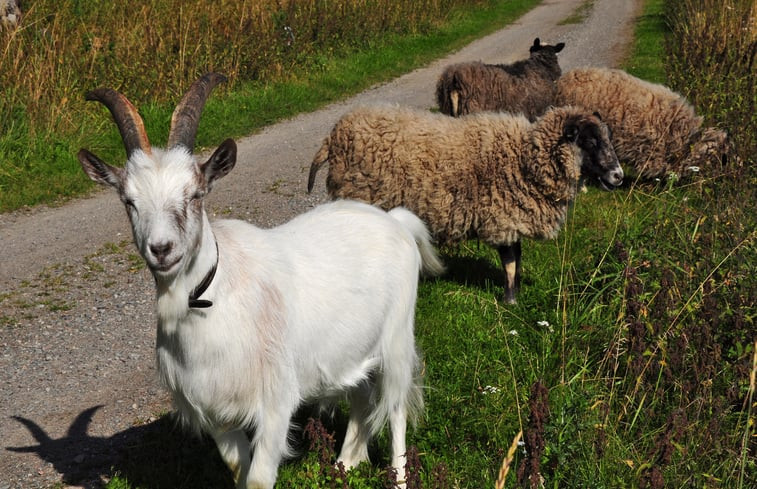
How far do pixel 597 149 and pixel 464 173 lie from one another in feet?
3.43

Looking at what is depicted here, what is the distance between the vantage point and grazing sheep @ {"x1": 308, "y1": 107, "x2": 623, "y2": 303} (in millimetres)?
6523

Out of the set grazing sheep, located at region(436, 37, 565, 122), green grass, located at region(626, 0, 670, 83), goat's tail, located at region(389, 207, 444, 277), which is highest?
goat's tail, located at region(389, 207, 444, 277)

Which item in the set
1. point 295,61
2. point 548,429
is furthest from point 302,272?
point 295,61

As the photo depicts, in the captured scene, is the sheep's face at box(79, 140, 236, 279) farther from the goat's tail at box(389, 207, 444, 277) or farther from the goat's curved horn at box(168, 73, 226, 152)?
the goat's tail at box(389, 207, 444, 277)

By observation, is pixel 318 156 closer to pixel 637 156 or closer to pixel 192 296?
pixel 192 296

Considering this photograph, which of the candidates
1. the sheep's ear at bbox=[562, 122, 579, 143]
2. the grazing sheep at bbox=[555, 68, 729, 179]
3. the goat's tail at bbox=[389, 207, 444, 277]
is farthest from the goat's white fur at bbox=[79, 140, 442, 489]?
the grazing sheep at bbox=[555, 68, 729, 179]

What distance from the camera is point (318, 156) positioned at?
22.5ft

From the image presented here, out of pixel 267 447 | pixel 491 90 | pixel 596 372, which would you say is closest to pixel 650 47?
pixel 491 90

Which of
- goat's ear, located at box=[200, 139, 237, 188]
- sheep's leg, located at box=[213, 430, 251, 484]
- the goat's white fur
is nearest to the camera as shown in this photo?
the goat's white fur

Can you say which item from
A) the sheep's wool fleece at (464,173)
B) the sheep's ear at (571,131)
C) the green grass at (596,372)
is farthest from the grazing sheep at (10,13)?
the sheep's ear at (571,131)

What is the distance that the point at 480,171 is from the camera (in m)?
6.60

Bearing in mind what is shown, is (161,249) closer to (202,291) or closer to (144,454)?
(202,291)

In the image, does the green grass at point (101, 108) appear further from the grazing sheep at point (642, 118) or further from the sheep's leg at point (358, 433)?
the sheep's leg at point (358, 433)

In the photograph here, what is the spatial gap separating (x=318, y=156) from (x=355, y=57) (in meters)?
9.98
